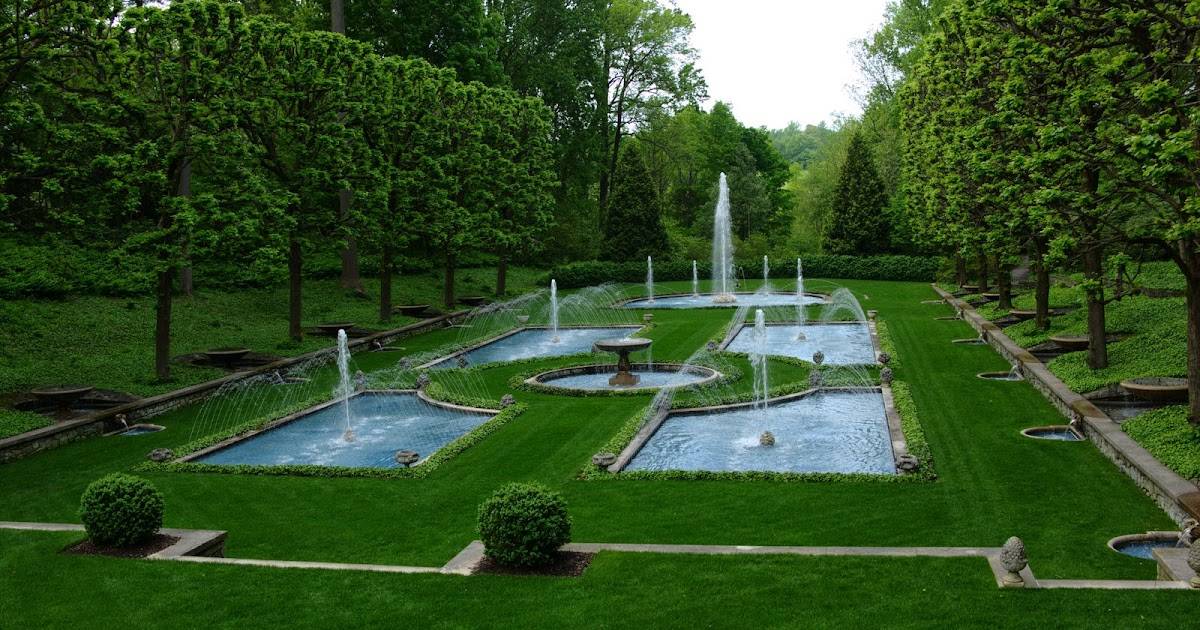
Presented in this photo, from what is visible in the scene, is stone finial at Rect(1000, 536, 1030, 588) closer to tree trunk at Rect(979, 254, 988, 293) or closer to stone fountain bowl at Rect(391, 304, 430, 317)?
stone fountain bowl at Rect(391, 304, 430, 317)

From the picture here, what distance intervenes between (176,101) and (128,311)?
9.38m

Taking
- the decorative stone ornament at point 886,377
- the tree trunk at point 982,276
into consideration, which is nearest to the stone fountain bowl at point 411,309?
the decorative stone ornament at point 886,377

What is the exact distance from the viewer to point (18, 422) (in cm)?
1677

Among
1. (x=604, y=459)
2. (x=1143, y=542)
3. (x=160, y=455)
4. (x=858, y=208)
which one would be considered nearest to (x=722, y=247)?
(x=858, y=208)

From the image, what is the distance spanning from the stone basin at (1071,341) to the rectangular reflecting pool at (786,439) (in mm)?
4821

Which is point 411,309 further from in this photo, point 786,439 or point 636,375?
point 786,439

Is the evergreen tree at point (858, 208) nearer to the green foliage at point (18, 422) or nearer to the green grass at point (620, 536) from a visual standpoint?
the green grass at point (620, 536)

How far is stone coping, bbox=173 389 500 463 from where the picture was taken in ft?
52.0

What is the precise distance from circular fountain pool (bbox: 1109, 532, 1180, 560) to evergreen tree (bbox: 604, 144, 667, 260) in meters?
44.4

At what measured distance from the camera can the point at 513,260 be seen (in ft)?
179

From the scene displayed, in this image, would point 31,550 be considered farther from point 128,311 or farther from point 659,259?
point 659,259

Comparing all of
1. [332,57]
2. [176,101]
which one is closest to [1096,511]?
[176,101]

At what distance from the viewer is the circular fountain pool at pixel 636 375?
20781 mm

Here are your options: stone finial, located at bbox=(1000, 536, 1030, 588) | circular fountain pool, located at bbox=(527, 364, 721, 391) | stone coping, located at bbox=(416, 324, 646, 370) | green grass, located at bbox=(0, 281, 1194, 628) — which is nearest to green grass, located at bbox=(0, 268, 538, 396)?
stone coping, located at bbox=(416, 324, 646, 370)
